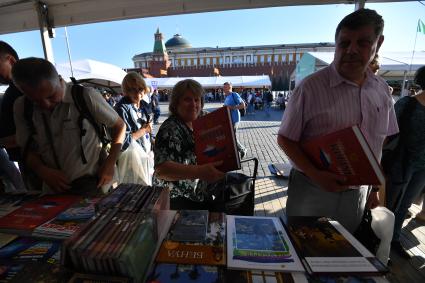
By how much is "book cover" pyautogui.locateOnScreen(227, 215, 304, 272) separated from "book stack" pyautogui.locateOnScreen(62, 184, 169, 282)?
0.98 feet

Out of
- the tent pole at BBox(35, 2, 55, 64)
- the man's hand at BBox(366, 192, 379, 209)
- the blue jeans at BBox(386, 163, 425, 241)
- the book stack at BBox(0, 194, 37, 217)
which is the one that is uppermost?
the tent pole at BBox(35, 2, 55, 64)

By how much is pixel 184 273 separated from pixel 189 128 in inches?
36.4

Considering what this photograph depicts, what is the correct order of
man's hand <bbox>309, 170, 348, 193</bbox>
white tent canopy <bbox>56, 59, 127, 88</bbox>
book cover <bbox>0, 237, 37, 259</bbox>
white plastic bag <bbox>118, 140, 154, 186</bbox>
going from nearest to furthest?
book cover <bbox>0, 237, 37, 259</bbox>, man's hand <bbox>309, 170, 348, 193</bbox>, white plastic bag <bbox>118, 140, 154, 186</bbox>, white tent canopy <bbox>56, 59, 127, 88</bbox>

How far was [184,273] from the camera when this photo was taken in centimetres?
77

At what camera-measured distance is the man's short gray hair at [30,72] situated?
4.14 ft

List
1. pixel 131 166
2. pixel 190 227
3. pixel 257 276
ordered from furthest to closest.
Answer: pixel 131 166
pixel 190 227
pixel 257 276

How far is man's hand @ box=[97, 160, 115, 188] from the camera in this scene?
156 cm

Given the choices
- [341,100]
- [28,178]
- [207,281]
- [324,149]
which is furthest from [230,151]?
[28,178]

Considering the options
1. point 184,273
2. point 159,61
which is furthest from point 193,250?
point 159,61

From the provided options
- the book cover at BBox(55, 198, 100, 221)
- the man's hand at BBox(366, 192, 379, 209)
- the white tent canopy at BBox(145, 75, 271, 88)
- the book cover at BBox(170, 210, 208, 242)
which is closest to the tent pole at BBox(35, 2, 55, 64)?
the book cover at BBox(55, 198, 100, 221)

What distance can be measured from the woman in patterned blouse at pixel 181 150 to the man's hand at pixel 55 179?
1.73ft

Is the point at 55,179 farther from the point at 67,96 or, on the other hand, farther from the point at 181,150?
the point at 181,150

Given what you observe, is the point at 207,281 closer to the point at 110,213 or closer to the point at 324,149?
the point at 110,213

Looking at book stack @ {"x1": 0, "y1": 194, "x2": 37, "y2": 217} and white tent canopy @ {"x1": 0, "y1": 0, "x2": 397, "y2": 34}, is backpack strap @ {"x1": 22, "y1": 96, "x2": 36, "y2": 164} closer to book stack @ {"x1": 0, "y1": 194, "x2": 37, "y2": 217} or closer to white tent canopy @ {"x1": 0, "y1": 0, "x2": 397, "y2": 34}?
book stack @ {"x1": 0, "y1": 194, "x2": 37, "y2": 217}
